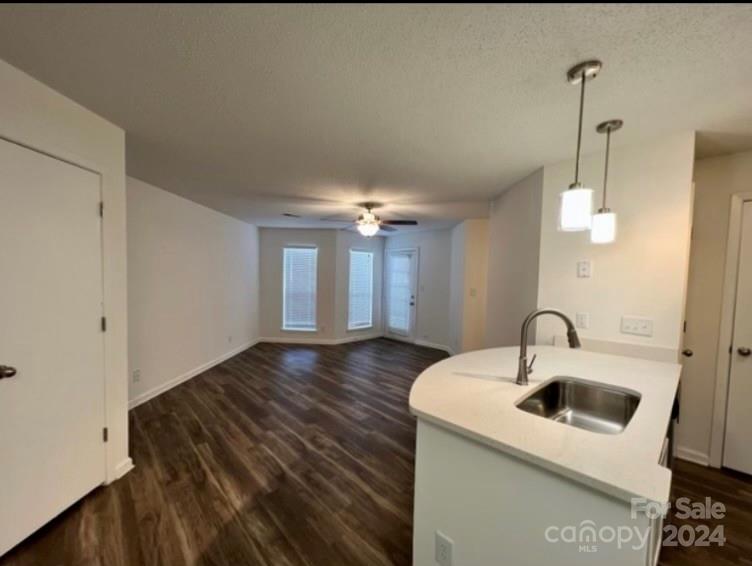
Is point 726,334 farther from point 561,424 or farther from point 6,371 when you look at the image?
point 6,371

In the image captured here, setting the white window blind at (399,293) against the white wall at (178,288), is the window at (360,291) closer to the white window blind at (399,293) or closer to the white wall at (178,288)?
the white window blind at (399,293)

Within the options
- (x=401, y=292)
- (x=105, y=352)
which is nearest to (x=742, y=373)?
(x=105, y=352)

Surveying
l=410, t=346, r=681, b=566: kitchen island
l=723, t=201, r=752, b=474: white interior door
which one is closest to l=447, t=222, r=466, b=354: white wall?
l=723, t=201, r=752, b=474: white interior door

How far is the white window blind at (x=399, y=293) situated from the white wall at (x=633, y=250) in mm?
4326

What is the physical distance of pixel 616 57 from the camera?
1.28 meters

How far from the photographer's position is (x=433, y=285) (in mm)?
6262

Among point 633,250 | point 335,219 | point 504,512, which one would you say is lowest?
point 504,512

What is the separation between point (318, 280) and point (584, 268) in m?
4.75

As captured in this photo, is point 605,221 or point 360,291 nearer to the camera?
point 605,221

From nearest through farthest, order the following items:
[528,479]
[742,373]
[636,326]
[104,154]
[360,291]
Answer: [528,479] → [104,154] → [636,326] → [742,373] → [360,291]

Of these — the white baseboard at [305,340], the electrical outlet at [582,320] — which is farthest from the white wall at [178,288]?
the electrical outlet at [582,320]

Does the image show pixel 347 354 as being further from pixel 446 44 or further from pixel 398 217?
pixel 446 44

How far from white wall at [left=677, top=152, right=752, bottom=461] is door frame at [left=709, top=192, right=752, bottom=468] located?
0.08 feet

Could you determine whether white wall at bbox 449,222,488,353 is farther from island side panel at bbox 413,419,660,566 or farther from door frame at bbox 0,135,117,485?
door frame at bbox 0,135,117,485
